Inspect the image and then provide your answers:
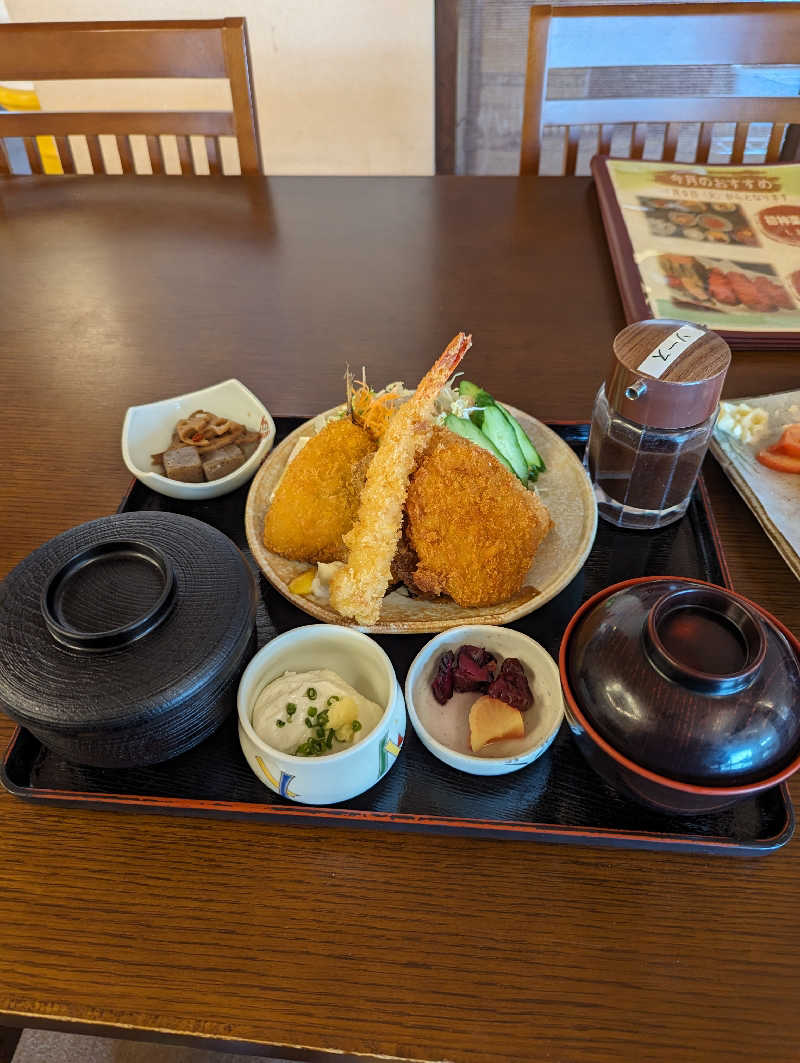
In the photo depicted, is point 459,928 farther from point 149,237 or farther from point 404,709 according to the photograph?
Result: point 149,237

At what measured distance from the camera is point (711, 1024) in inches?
22.1

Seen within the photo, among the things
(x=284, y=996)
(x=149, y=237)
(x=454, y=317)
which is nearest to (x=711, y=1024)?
(x=284, y=996)

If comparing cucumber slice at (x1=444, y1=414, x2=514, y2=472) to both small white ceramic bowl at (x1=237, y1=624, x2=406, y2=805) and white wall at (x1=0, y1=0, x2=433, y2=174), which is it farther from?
white wall at (x1=0, y1=0, x2=433, y2=174)

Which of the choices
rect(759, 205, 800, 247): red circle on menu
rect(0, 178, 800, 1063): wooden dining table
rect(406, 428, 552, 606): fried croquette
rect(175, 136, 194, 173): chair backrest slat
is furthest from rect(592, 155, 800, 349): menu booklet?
rect(175, 136, 194, 173): chair backrest slat

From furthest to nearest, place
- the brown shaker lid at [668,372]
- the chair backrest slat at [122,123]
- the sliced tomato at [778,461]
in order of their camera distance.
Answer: the chair backrest slat at [122,123], the sliced tomato at [778,461], the brown shaker lid at [668,372]

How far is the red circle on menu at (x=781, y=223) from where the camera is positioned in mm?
1379

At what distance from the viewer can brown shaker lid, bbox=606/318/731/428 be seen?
2.70 feet

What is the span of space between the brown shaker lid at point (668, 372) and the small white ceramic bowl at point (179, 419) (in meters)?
0.49

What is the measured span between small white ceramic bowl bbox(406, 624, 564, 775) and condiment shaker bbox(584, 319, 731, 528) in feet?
0.97

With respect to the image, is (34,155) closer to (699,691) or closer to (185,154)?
(185,154)

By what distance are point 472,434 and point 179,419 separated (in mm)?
436

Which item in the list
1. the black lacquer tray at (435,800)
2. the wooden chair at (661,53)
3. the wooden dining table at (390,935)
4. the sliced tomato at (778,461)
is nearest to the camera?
the wooden dining table at (390,935)

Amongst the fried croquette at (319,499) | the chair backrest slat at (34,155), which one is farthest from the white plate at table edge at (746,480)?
the chair backrest slat at (34,155)

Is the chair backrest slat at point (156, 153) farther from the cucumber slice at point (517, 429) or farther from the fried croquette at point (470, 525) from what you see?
the fried croquette at point (470, 525)
